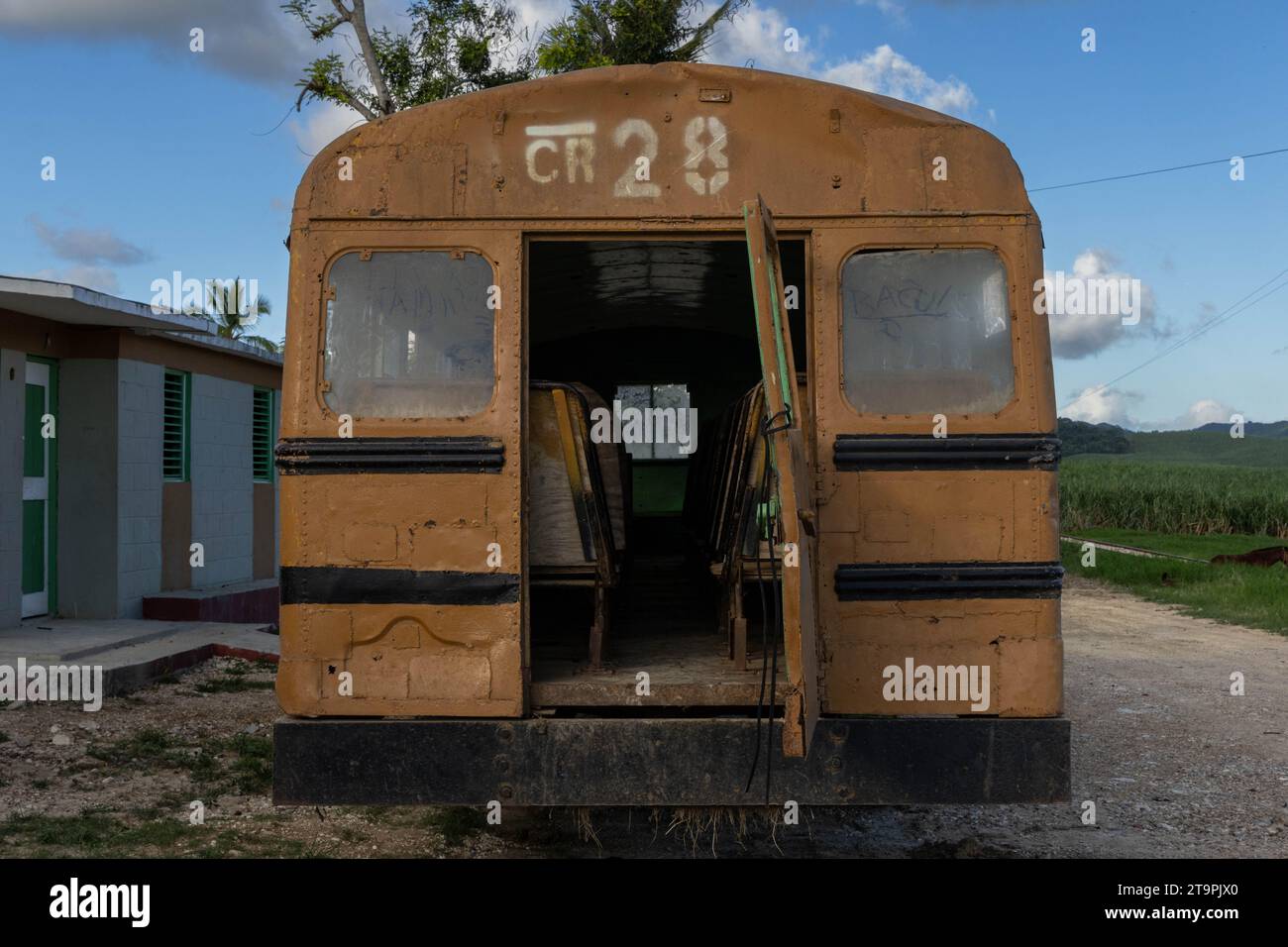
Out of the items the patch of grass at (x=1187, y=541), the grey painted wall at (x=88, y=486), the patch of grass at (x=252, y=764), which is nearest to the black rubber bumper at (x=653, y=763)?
the patch of grass at (x=252, y=764)

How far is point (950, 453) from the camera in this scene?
4402mm

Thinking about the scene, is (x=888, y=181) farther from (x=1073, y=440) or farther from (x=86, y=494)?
(x=1073, y=440)

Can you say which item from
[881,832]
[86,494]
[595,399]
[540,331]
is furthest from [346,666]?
[86,494]

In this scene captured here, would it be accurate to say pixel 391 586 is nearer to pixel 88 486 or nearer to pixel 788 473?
pixel 788 473

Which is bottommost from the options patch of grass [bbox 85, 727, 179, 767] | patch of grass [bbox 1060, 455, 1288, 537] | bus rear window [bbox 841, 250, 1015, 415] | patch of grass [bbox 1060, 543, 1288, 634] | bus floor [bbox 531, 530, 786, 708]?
patch of grass [bbox 85, 727, 179, 767]

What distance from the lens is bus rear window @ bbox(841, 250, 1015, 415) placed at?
4.49 metres

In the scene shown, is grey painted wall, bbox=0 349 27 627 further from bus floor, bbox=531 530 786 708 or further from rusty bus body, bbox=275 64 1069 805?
rusty bus body, bbox=275 64 1069 805

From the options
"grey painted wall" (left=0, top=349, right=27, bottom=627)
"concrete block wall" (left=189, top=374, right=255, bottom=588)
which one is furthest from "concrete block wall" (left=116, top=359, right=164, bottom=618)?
"grey painted wall" (left=0, top=349, right=27, bottom=627)

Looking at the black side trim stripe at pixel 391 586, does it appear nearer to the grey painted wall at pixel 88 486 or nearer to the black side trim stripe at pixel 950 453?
the black side trim stripe at pixel 950 453

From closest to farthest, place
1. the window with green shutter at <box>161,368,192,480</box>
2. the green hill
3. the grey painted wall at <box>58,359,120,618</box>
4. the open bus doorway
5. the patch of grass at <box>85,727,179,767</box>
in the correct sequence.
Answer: the open bus doorway → the patch of grass at <box>85,727,179,767</box> → the grey painted wall at <box>58,359,120,618</box> → the window with green shutter at <box>161,368,192,480</box> → the green hill

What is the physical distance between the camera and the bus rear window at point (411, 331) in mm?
4500

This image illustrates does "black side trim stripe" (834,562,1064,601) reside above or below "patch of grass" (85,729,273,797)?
above

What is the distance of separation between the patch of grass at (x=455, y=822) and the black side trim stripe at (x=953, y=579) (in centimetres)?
249

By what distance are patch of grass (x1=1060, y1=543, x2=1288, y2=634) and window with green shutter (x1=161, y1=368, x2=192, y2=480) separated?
11.9 meters
